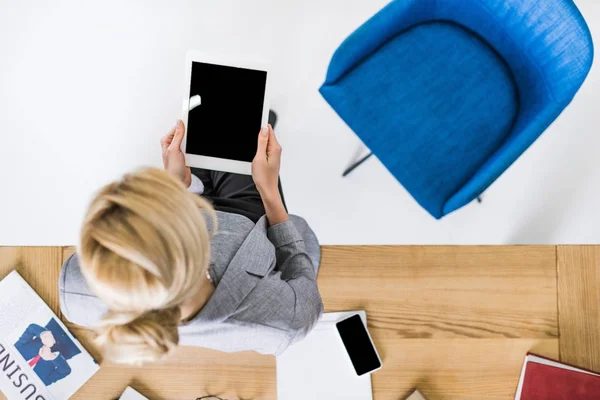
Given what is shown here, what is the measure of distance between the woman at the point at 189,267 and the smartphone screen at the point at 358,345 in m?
0.12

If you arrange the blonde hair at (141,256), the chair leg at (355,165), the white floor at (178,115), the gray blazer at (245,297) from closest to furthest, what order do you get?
the blonde hair at (141,256)
the gray blazer at (245,297)
the chair leg at (355,165)
the white floor at (178,115)

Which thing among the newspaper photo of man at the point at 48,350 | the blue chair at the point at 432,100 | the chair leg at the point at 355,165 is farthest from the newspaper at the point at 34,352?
the chair leg at the point at 355,165

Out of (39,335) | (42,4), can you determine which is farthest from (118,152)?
(39,335)

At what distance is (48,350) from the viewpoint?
3.46ft

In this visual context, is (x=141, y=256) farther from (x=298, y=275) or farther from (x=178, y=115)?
(x=178, y=115)

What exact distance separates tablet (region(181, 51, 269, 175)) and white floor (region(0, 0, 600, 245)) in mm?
623

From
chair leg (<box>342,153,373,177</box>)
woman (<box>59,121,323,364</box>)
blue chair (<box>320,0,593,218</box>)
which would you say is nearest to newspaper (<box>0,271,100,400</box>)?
woman (<box>59,121,323,364</box>)

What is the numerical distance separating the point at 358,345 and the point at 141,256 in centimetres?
63

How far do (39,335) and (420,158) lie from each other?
1.13 m

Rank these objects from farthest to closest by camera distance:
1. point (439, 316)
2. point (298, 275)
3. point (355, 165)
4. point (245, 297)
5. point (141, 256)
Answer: point (355, 165) < point (439, 316) < point (298, 275) < point (245, 297) < point (141, 256)

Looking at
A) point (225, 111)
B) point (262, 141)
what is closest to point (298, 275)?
point (262, 141)

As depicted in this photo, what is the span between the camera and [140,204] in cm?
64

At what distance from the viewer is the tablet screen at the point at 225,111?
116cm

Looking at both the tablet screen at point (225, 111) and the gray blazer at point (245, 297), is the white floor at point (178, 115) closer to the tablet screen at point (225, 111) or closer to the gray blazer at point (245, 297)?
the tablet screen at point (225, 111)
